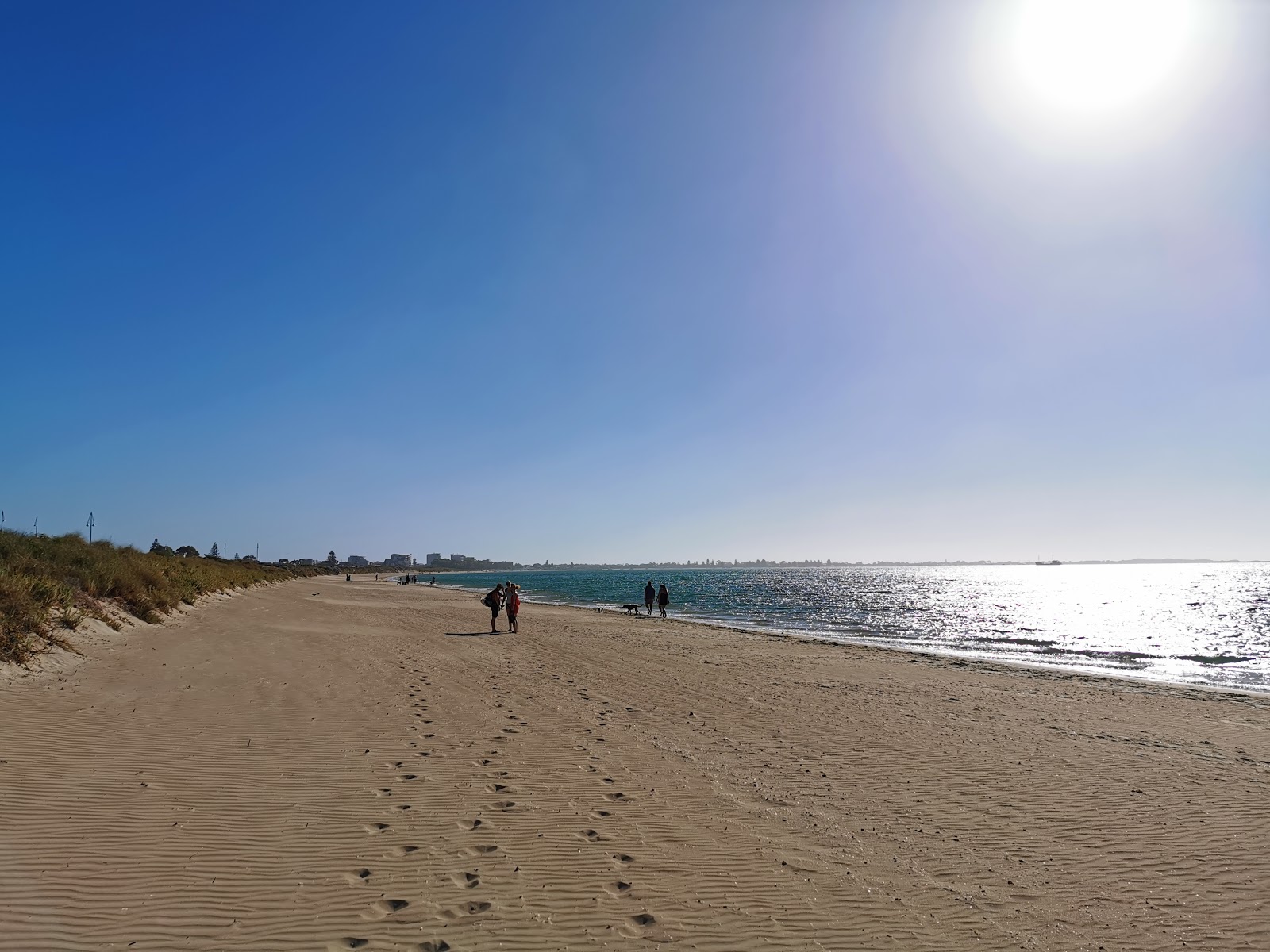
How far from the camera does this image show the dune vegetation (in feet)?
39.2

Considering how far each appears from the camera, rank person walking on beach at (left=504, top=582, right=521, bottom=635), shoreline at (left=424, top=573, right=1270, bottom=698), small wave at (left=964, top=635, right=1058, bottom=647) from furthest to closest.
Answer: small wave at (left=964, top=635, right=1058, bottom=647) < person walking on beach at (left=504, top=582, right=521, bottom=635) < shoreline at (left=424, top=573, right=1270, bottom=698)

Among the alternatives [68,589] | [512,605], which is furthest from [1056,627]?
[68,589]

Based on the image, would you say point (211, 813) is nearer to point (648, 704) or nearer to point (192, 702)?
point (192, 702)

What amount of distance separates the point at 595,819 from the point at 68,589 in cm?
1635

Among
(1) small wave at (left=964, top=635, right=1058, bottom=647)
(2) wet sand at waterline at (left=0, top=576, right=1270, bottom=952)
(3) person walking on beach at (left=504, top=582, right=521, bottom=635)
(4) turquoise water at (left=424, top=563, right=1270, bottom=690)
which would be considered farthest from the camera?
(1) small wave at (left=964, top=635, right=1058, bottom=647)

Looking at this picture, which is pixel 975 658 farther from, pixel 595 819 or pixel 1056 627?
pixel 595 819

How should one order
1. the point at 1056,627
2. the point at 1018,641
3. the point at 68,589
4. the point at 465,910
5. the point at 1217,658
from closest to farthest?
the point at 465,910 < the point at 68,589 < the point at 1217,658 < the point at 1018,641 < the point at 1056,627

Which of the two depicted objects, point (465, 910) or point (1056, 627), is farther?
point (1056, 627)

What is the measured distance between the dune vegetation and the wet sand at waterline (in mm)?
1170

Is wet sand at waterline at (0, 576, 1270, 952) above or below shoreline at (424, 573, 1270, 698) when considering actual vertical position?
above

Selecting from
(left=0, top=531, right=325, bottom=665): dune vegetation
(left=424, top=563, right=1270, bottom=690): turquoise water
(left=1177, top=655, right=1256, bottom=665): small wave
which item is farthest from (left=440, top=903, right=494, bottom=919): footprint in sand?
(left=1177, top=655, right=1256, bottom=665): small wave

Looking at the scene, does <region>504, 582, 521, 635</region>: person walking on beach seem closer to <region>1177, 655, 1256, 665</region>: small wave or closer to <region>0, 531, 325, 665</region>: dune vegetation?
<region>0, 531, 325, 665</region>: dune vegetation

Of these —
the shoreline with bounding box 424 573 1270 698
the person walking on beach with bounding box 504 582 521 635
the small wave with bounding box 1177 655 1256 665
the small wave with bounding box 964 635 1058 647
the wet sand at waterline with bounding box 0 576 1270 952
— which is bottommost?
the small wave with bounding box 964 635 1058 647

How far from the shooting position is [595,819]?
6.26m
